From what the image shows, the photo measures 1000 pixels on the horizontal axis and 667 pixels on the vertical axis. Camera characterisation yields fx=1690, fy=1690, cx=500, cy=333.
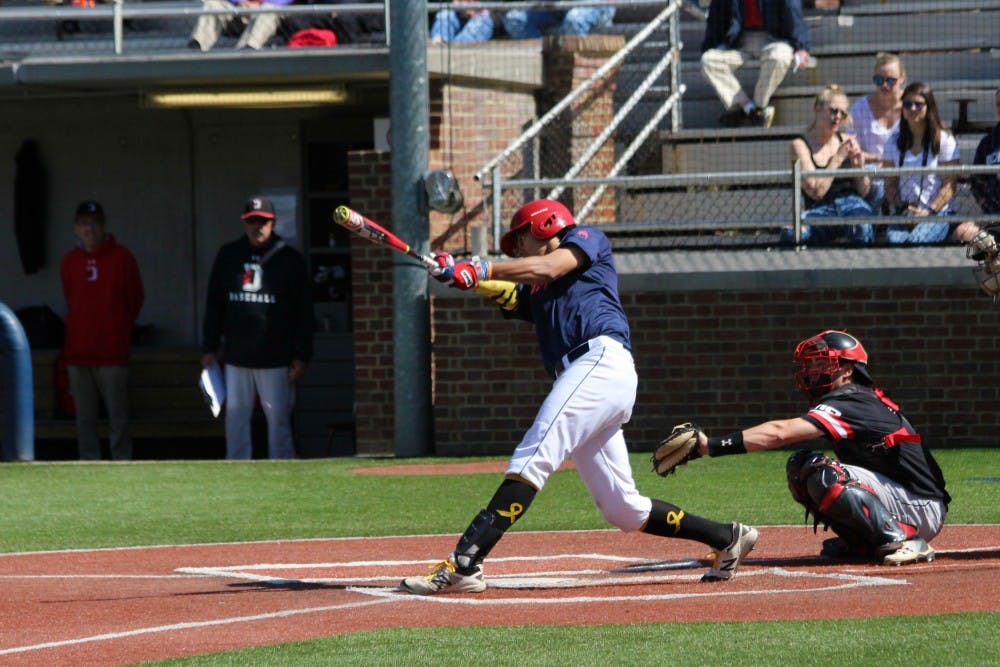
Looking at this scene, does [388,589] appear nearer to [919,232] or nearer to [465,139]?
[919,232]

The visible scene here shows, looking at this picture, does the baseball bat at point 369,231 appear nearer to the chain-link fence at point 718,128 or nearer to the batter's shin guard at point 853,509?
the batter's shin guard at point 853,509

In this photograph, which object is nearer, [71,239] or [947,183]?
[947,183]

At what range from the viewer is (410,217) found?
14.1 metres

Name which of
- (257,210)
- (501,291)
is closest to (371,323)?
(257,210)

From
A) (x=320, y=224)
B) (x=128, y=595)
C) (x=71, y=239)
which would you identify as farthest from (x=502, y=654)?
(x=71, y=239)

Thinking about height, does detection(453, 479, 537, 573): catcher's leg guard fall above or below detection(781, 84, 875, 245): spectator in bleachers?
below

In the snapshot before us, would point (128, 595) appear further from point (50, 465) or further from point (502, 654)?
point (50, 465)

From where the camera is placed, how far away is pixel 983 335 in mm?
13523

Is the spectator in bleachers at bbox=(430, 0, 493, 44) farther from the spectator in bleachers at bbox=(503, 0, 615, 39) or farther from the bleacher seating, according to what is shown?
the bleacher seating

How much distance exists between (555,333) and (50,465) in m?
7.83

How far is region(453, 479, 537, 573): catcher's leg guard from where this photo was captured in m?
7.14

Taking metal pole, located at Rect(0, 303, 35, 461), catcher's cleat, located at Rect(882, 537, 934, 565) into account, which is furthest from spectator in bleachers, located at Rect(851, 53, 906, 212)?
metal pole, located at Rect(0, 303, 35, 461)

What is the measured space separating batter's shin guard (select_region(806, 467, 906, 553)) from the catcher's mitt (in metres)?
0.94

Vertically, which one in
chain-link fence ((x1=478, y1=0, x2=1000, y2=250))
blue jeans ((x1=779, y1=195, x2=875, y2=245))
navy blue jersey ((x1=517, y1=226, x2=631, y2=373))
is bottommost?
navy blue jersey ((x1=517, y1=226, x2=631, y2=373))
